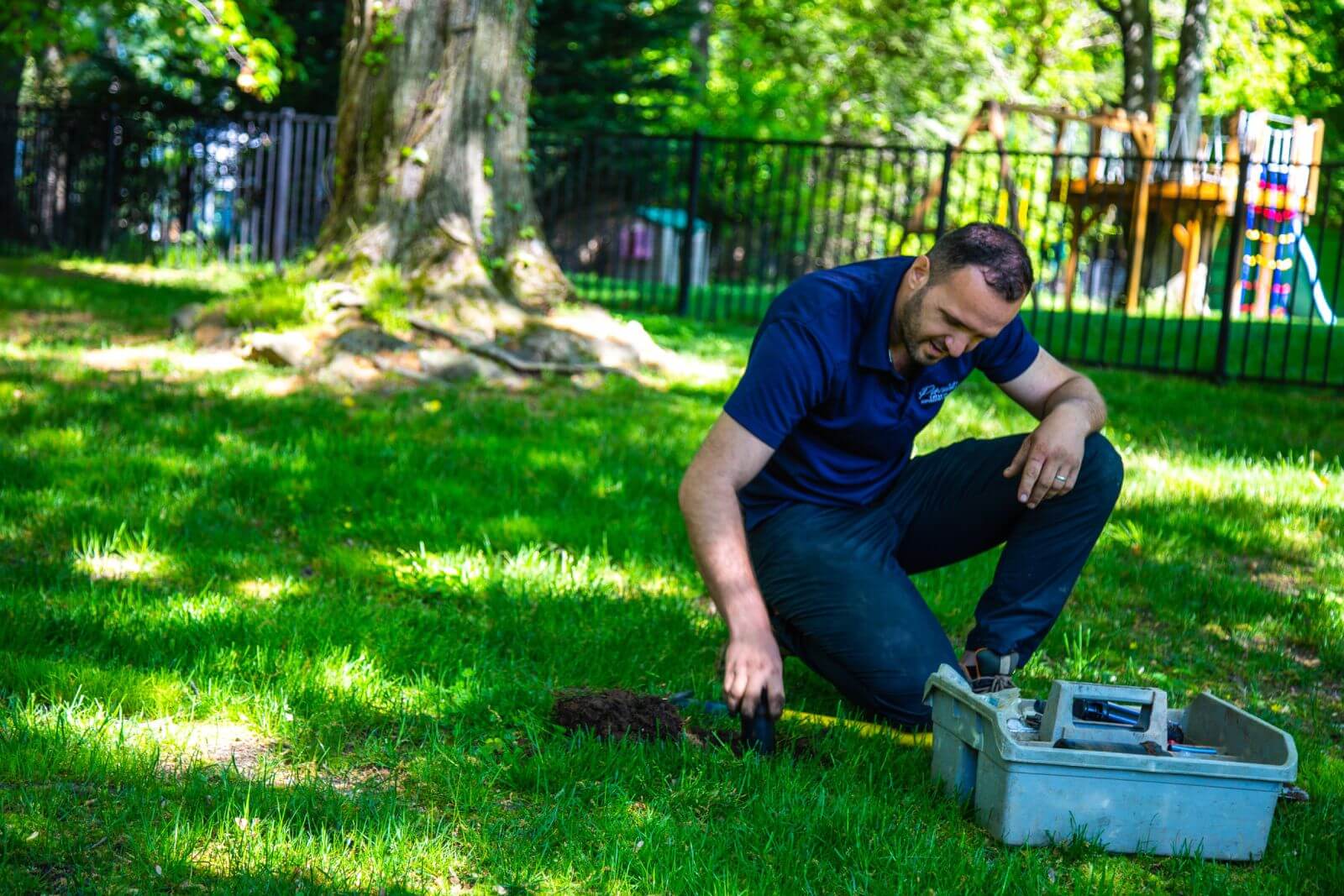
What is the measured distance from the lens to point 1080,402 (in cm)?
370

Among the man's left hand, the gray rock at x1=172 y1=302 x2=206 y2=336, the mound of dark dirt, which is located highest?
the man's left hand

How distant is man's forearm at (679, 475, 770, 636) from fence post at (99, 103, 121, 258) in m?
14.3

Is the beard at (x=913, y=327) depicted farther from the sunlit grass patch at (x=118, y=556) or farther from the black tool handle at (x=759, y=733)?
the sunlit grass patch at (x=118, y=556)

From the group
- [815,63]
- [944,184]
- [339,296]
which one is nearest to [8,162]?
[339,296]

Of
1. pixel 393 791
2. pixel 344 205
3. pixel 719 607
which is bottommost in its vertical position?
pixel 393 791

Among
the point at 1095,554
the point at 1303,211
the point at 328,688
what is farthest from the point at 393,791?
the point at 1303,211

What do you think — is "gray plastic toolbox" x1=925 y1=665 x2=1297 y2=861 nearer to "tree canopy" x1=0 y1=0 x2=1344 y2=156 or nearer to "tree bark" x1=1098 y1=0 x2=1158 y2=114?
"tree canopy" x1=0 y1=0 x2=1344 y2=156

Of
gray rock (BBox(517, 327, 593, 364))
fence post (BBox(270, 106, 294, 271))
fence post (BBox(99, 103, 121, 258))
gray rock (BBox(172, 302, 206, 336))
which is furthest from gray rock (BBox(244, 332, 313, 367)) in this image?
fence post (BBox(99, 103, 121, 258))

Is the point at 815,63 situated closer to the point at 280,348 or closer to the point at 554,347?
the point at 554,347

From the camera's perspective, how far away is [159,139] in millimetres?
16734

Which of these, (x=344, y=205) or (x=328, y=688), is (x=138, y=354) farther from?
(x=328, y=688)

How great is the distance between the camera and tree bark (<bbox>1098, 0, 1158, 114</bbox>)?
64.9ft

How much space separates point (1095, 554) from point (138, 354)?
217 inches

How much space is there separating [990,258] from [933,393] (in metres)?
0.56
